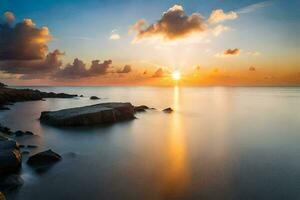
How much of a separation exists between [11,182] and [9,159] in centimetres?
202

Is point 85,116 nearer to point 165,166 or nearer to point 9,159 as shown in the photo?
point 9,159

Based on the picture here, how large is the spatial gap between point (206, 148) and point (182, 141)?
347cm

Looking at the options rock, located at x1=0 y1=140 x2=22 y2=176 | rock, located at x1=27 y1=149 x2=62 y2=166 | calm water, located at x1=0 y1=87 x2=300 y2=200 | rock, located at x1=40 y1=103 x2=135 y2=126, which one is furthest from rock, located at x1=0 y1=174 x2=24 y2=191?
rock, located at x1=40 y1=103 x2=135 y2=126

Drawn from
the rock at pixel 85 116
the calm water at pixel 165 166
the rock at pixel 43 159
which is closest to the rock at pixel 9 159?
the calm water at pixel 165 166

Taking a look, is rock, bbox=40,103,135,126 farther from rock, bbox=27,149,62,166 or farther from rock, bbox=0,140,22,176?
rock, bbox=0,140,22,176

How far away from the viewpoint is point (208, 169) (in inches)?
600

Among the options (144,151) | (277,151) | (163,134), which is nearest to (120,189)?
(144,151)

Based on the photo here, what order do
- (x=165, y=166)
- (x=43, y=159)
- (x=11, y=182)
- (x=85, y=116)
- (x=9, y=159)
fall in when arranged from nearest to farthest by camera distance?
(x=11, y=182) → (x=9, y=159) → (x=43, y=159) → (x=165, y=166) → (x=85, y=116)

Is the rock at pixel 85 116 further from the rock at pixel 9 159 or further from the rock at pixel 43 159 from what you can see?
the rock at pixel 9 159

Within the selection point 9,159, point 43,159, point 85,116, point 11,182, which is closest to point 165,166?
point 43,159

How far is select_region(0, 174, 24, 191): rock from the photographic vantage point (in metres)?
11.8

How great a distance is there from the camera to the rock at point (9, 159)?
43.7 ft

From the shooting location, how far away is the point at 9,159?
1372 cm

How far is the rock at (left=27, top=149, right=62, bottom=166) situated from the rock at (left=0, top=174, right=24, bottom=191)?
2.26m
